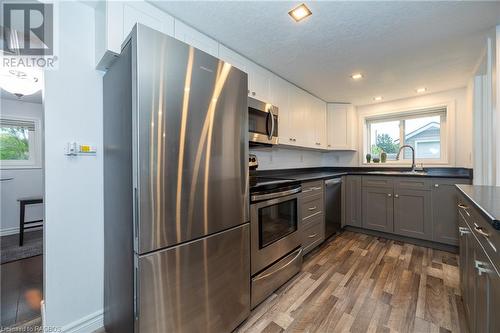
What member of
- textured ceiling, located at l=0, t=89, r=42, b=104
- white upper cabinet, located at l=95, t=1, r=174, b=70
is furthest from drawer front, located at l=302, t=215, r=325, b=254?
textured ceiling, located at l=0, t=89, r=42, b=104

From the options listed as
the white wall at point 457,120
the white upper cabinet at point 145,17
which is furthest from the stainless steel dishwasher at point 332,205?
the white upper cabinet at point 145,17

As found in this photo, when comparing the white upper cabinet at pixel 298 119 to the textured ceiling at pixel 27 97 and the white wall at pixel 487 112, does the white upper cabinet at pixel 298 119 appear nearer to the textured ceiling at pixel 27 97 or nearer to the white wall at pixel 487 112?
the white wall at pixel 487 112

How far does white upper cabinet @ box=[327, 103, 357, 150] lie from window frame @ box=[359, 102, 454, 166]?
1.12 feet

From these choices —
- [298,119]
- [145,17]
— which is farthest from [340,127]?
[145,17]

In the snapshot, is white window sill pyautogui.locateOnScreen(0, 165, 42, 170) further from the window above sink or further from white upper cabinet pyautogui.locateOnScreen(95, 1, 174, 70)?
the window above sink

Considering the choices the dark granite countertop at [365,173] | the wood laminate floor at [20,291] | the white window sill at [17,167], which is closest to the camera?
the wood laminate floor at [20,291]

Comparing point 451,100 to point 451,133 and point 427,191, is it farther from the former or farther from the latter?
point 427,191

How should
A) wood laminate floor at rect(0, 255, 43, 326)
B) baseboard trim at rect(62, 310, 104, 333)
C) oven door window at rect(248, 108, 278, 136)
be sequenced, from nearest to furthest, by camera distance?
baseboard trim at rect(62, 310, 104, 333) < wood laminate floor at rect(0, 255, 43, 326) < oven door window at rect(248, 108, 278, 136)

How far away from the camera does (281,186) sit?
1.94 m

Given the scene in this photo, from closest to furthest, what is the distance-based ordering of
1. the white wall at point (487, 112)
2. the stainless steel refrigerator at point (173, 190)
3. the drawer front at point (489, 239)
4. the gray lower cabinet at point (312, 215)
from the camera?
the drawer front at point (489, 239), the stainless steel refrigerator at point (173, 190), the white wall at point (487, 112), the gray lower cabinet at point (312, 215)

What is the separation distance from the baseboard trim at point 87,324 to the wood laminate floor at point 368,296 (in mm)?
1002

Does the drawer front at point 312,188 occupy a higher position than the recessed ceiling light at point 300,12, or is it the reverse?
the recessed ceiling light at point 300,12

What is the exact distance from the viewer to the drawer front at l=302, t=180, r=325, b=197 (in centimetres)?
242

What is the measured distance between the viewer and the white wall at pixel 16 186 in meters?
3.53
